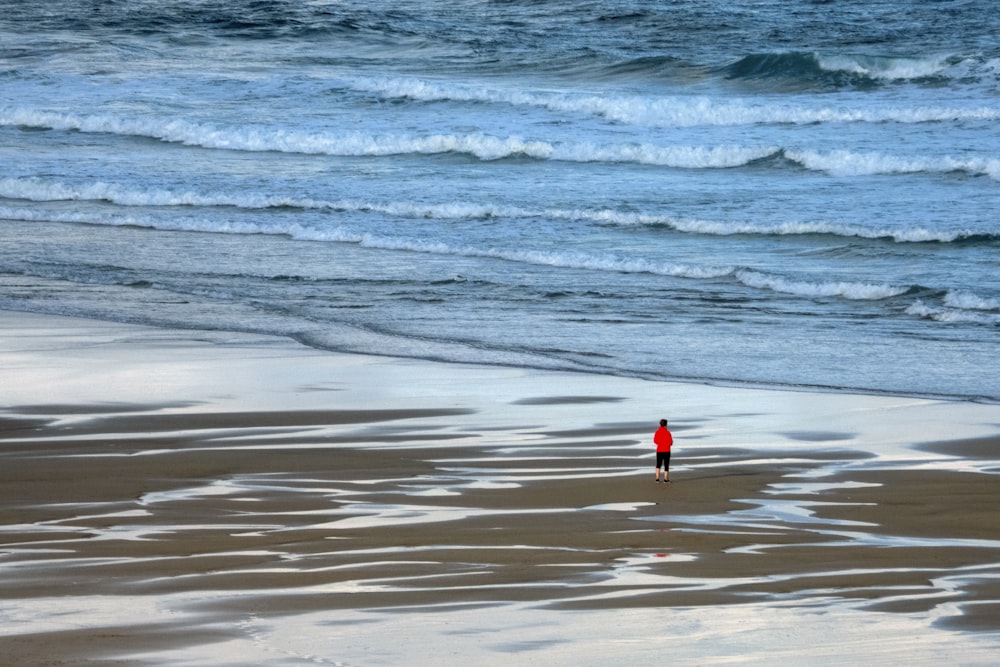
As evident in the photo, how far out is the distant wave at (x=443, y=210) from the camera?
15.8 m

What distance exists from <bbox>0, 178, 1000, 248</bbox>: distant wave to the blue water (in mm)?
51

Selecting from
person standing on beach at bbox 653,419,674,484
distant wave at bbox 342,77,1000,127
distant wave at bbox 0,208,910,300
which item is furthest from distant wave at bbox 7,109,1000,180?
person standing on beach at bbox 653,419,674,484

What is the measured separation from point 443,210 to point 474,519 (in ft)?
39.4

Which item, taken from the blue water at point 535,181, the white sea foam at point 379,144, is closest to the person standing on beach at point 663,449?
the blue water at point 535,181

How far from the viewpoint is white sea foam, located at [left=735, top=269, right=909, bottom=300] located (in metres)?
12.9

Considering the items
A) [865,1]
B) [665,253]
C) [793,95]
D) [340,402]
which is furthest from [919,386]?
[865,1]

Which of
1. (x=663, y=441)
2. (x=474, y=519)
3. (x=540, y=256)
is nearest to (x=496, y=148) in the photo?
(x=540, y=256)

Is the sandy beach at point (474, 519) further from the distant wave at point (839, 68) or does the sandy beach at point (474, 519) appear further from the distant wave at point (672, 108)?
the distant wave at point (839, 68)

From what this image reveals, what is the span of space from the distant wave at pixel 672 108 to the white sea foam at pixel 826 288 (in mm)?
10548

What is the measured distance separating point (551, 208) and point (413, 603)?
1313 centimetres

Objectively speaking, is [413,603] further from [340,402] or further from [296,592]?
[340,402]

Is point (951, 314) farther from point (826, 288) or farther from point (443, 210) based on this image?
point (443, 210)

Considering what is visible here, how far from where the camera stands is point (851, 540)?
6.04 metres

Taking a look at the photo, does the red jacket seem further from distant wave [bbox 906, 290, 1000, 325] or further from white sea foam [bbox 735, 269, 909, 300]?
white sea foam [bbox 735, 269, 909, 300]
